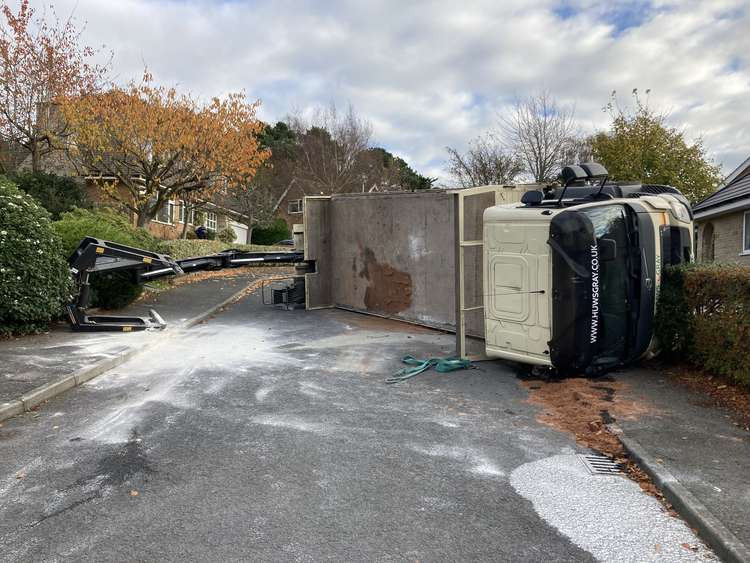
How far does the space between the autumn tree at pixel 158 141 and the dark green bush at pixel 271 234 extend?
2199cm

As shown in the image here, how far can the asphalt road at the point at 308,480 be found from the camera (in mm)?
3467

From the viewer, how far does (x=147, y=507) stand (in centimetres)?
392

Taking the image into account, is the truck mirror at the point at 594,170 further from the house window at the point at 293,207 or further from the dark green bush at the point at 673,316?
the house window at the point at 293,207

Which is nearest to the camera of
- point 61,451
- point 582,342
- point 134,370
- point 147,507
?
point 147,507

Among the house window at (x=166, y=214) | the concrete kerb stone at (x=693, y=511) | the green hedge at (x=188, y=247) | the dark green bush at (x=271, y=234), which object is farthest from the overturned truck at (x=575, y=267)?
the dark green bush at (x=271, y=234)

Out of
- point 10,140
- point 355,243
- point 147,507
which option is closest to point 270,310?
point 355,243

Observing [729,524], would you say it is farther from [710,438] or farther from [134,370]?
[134,370]

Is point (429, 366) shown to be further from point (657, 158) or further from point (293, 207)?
point (293, 207)

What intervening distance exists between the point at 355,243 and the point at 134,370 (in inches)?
278

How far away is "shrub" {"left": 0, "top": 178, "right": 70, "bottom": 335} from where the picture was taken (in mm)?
9344

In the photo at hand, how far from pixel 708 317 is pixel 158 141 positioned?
1979cm

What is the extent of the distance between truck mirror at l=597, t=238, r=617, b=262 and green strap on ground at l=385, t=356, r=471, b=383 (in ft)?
8.05

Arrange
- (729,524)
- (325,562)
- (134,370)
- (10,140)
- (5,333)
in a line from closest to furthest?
(325,562) < (729,524) < (134,370) < (5,333) < (10,140)

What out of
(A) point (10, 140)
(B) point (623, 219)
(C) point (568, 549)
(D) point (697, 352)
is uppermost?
(A) point (10, 140)
